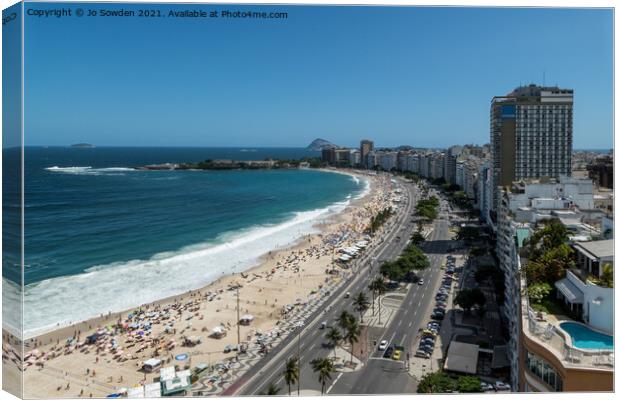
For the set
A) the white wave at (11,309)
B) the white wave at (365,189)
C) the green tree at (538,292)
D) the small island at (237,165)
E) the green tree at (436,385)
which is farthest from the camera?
the small island at (237,165)

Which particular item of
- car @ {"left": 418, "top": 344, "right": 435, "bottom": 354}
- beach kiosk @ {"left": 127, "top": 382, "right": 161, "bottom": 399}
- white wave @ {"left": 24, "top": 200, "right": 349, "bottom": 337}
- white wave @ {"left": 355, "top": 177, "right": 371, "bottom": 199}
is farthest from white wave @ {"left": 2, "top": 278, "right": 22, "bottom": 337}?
white wave @ {"left": 355, "top": 177, "right": 371, "bottom": 199}

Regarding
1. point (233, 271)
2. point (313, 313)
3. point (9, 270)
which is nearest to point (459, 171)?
point (233, 271)

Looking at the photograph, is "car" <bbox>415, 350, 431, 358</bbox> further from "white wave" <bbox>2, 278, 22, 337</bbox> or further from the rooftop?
"white wave" <bbox>2, 278, 22, 337</bbox>

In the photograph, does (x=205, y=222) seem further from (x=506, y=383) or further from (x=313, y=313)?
(x=506, y=383)

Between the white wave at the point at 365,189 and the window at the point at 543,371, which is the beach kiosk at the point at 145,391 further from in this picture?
the white wave at the point at 365,189

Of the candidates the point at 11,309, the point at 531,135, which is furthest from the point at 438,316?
the point at 531,135

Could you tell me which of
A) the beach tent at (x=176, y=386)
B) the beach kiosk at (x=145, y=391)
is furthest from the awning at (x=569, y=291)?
the beach kiosk at (x=145, y=391)

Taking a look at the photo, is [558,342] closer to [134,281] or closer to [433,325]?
[433,325]
